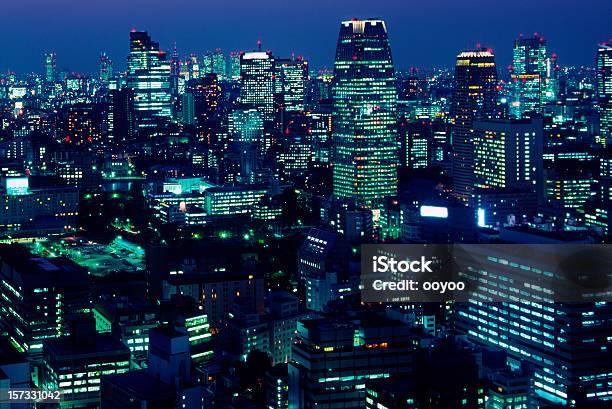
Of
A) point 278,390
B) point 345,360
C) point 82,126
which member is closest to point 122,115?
point 82,126

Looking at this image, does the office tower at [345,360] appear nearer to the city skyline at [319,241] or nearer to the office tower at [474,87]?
the city skyline at [319,241]

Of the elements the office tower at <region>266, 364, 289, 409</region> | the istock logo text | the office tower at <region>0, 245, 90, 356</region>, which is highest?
the istock logo text

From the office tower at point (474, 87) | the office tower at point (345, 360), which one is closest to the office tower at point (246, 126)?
the office tower at point (474, 87)
